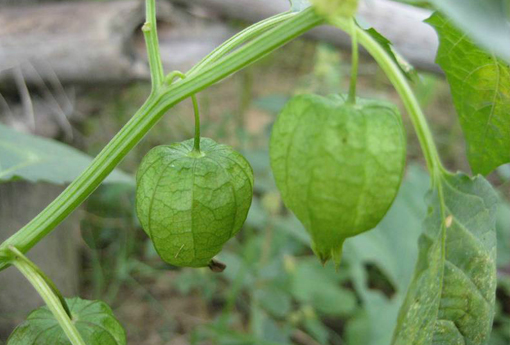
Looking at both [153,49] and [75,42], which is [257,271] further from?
[153,49]

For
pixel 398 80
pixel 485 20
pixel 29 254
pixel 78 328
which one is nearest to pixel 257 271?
pixel 29 254

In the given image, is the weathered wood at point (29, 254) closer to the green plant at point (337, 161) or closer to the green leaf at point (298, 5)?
the green leaf at point (298, 5)

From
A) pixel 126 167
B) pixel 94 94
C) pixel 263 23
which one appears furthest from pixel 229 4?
pixel 263 23

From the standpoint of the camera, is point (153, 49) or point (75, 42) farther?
point (75, 42)

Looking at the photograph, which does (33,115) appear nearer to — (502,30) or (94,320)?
(94,320)

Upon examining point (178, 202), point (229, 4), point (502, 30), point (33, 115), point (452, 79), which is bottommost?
point (33, 115)

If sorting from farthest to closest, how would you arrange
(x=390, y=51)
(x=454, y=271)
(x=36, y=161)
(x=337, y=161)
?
(x=36, y=161)
(x=390, y=51)
(x=454, y=271)
(x=337, y=161)

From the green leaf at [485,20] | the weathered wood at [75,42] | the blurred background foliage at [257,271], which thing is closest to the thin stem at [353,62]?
the green leaf at [485,20]

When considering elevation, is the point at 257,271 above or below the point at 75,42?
below
